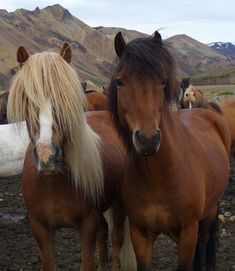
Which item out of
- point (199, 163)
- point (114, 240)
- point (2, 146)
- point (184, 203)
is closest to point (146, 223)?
point (184, 203)

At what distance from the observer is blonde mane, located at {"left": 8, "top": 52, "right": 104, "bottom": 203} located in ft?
11.7

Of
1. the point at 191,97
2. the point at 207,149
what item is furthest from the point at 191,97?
the point at 207,149

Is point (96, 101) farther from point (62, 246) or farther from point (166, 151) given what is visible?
point (166, 151)

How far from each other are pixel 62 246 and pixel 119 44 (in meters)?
3.13

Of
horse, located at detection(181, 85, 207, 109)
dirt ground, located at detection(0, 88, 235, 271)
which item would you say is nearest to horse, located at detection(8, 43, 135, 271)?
dirt ground, located at detection(0, 88, 235, 271)

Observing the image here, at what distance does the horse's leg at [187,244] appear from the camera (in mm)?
3893

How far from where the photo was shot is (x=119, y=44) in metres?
3.59

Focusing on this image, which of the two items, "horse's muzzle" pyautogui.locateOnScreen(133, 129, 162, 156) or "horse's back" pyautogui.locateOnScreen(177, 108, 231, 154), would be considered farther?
"horse's back" pyautogui.locateOnScreen(177, 108, 231, 154)

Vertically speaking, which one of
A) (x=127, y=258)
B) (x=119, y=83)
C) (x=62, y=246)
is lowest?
(x=62, y=246)

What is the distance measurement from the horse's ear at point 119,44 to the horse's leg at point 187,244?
52.5 inches

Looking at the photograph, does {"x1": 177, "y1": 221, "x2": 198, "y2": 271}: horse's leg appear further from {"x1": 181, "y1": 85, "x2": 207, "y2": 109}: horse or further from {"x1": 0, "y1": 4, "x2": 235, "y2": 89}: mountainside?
{"x1": 0, "y1": 4, "x2": 235, "y2": 89}: mountainside

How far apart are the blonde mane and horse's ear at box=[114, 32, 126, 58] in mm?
379

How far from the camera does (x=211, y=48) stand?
633 ft

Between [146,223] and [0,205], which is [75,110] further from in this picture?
[0,205]
